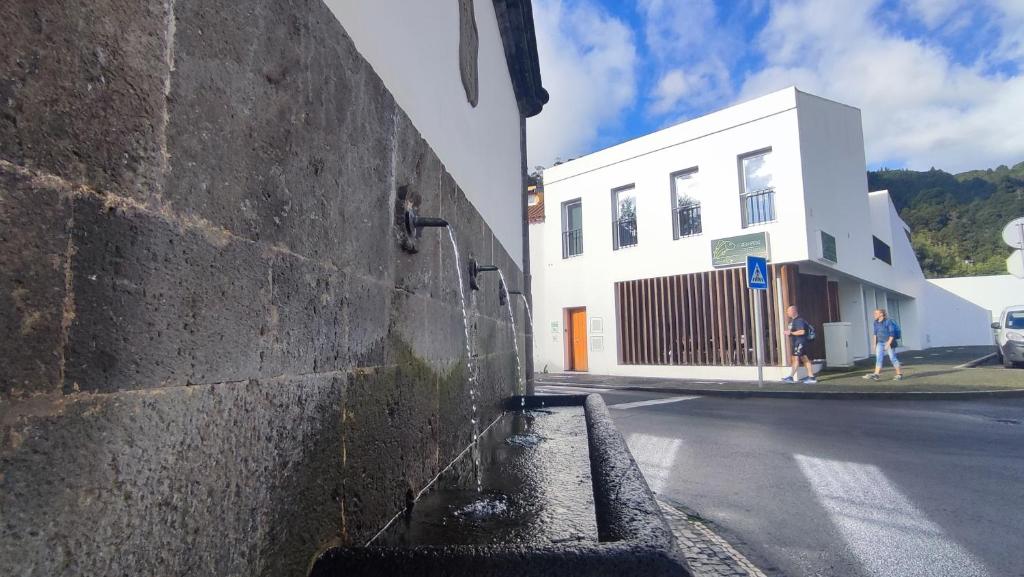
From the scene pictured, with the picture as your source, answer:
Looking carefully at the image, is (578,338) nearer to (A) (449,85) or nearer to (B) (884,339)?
(B) (884,339)

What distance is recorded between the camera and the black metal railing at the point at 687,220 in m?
14.9

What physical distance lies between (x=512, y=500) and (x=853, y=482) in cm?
377

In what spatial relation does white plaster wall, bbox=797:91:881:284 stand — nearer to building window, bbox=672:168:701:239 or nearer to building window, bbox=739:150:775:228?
building window, bbox=739:150:775:228

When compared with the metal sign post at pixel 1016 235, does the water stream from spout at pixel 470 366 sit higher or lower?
lower

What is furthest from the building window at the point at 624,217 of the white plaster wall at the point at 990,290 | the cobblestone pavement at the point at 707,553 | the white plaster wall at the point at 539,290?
the white plaster wall at the point at 990,290

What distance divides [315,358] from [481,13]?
487 cm

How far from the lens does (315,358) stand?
1603 mm

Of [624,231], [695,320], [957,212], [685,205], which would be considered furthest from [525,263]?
[957,212]

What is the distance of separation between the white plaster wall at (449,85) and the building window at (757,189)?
8.51 meters

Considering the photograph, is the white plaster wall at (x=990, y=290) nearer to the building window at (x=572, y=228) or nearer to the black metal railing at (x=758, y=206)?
the black metal railing at (x=758, y=206)

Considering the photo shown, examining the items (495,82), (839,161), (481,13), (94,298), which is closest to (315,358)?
(94,298)

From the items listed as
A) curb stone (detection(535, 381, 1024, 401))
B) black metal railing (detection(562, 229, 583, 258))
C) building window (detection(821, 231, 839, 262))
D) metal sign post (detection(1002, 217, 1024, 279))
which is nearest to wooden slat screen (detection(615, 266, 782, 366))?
building window (detection(821, 231, 839, 262))

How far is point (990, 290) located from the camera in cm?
3066

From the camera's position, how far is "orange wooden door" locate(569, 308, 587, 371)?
17531 millimetres
